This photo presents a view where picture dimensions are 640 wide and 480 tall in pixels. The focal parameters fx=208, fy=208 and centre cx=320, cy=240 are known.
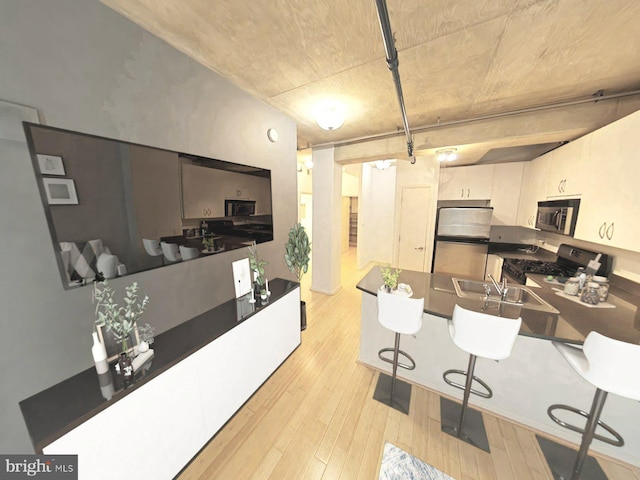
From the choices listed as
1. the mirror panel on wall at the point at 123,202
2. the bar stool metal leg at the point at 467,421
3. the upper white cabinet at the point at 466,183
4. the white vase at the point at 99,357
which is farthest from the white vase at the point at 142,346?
the upper white cabinet at the point at 466,183

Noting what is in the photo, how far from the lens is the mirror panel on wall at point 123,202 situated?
3.51ft

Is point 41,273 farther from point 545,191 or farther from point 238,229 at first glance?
point 545,191

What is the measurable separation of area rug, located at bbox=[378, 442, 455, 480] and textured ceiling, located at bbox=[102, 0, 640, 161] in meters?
2.97

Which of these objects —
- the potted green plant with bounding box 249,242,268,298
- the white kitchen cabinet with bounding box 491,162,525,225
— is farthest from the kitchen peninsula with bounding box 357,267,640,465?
the white kitchen cabinet with bounding box 491,162,525,225

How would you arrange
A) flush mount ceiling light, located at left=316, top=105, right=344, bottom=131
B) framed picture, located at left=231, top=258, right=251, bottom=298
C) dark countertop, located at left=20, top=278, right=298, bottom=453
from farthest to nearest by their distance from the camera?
flush mount ceiling light, located at left=316, top=105, right=344, bottom=131, framed picture, located at left=231, top=258, right=251, bottom=298, dark countertop, located at left=20, top=278, right=298, bottom=453

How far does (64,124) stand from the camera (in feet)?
3.65

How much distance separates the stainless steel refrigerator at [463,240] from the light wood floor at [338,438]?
2951 millimetres

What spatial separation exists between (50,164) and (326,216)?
3222 millimetres

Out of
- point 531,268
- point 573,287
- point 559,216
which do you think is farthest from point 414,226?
point 573,287

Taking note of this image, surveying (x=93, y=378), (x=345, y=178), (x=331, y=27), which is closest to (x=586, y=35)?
(x=331, y=27)

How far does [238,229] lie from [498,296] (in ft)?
8.86

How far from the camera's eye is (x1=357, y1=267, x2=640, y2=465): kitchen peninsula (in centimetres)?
145

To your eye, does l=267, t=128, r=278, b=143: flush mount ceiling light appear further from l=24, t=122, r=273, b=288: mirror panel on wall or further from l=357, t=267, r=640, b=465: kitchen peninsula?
l=357, t=267, r=640, b=465: kitchen peninsula

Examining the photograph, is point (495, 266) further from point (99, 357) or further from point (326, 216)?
point (99, 357)
